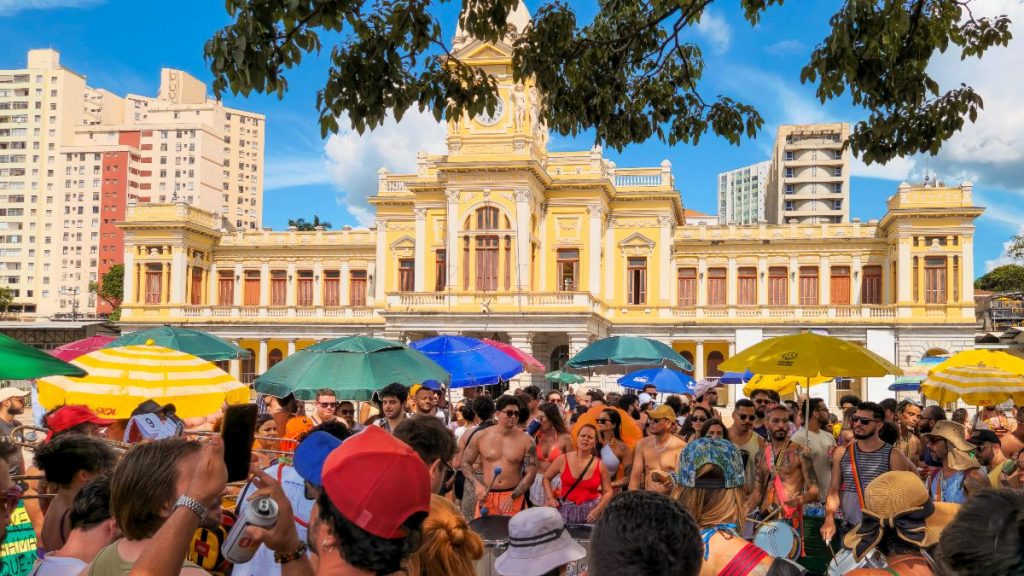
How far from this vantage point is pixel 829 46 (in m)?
6.76

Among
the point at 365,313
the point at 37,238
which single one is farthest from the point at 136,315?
the point at 37,238

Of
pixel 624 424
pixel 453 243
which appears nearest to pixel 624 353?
pixel 624 424

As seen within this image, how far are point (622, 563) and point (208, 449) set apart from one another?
4.07 feet

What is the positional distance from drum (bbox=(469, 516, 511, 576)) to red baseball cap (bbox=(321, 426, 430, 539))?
239 cm

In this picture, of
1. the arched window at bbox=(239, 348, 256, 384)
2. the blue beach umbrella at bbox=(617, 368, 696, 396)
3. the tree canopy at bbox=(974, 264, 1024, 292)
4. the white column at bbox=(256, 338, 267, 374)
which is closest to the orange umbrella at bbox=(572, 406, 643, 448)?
the blue beach umbrella at bbox=(617, 368, 696, 396)

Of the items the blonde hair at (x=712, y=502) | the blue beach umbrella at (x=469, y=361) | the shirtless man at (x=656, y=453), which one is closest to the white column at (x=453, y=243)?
the blue beach umbrella at (x=469, y=361)

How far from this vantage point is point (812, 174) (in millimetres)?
89188

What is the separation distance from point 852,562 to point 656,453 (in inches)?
144

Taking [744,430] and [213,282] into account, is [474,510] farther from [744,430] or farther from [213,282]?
[213,282]

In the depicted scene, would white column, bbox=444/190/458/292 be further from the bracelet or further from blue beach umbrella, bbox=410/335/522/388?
the bracelet

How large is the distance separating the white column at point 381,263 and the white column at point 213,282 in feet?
30.4

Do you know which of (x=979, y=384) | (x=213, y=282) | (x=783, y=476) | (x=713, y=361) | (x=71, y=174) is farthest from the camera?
(x=71, y=174)

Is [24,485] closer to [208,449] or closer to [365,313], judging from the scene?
[208,449]

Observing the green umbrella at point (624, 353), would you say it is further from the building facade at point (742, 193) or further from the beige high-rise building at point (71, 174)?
the building facade at point (742, 193)
